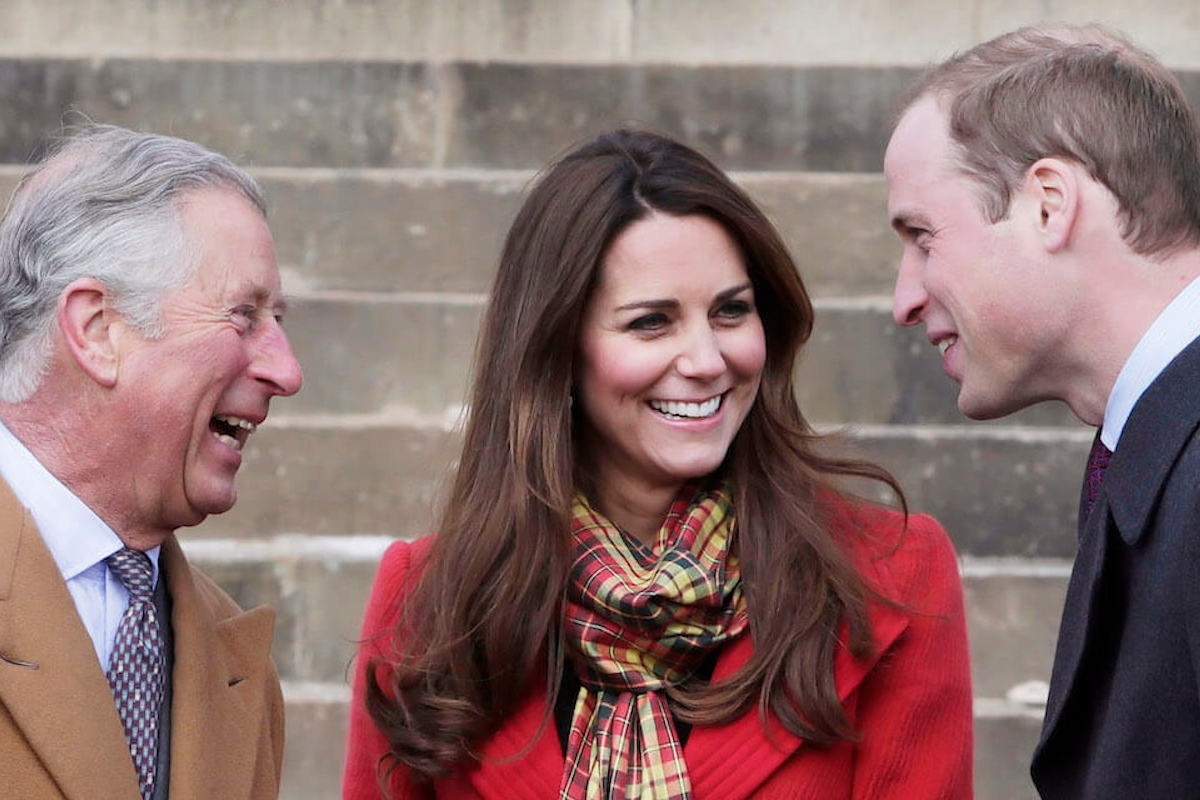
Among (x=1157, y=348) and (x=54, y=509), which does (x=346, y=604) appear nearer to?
(x=54, y=509)

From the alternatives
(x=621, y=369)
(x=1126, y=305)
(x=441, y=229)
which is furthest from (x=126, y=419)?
(x=441, y=229)

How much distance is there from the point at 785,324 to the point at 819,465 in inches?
10.1

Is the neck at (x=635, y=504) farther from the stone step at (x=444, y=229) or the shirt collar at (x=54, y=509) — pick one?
the stone step at (x=444, y=229)

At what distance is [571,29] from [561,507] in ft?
9.58

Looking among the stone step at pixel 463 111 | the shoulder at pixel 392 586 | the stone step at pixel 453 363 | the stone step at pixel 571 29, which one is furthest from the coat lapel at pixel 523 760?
the stone step at pixel 571 29

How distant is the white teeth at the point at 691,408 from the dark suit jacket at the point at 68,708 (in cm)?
86

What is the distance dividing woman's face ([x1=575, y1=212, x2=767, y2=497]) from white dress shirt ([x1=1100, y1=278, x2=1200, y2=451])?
2.69 feet

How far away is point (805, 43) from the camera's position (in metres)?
5.64

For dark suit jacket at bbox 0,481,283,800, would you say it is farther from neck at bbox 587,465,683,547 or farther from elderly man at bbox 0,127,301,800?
neck at bbox 587,465,683,547

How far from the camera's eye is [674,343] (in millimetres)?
3006

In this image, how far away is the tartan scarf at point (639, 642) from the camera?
2.90 m

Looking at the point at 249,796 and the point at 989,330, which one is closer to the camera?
the point at 989,330

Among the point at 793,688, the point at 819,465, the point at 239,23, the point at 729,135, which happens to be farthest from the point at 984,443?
the point at 239,23

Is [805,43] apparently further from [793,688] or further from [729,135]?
[793,688]
